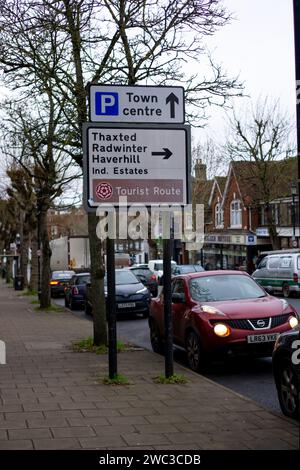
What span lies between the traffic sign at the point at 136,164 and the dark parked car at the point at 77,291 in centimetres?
1828

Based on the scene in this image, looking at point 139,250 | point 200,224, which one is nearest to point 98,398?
point 200,224

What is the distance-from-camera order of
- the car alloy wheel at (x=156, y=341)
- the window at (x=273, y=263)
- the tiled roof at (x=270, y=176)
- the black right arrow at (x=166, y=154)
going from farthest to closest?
the tiled roof at (x=270, y=176) < the window at (x=273, y=263) < the car alloy wheel at (x=156, y=341) < the black right arrow at (x=166, y=154)

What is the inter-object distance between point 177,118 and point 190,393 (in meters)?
3.66

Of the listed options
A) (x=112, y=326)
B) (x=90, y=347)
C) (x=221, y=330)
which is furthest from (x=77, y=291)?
(x=112, y=326)

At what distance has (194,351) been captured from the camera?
10523 mm

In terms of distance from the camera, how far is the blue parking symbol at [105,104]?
29.7 feet

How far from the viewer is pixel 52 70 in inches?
491

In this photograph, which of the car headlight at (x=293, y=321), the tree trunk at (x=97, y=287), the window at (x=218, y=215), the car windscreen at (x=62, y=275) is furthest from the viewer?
the window at (x=218, y=215)

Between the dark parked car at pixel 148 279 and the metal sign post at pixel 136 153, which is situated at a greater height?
the metal sign post at pixel 136 153

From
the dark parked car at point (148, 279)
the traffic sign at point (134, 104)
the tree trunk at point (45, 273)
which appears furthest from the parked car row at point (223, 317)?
the dark parked car at point (148, 279)

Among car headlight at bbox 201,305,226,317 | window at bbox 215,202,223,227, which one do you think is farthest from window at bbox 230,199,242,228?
car headlight at bbox 201,305,226,317

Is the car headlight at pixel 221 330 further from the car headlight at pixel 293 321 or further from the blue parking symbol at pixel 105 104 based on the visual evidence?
the blue parking symbol at pixel 105 104

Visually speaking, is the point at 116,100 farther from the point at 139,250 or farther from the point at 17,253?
the point at 139,250

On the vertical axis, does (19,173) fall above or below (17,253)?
above
